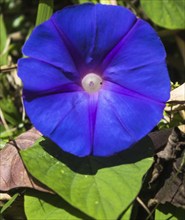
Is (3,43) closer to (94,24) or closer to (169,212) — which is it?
(94,24)

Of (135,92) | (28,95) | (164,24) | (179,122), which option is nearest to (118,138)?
(135,92)

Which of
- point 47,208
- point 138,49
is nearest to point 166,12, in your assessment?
point 138,49

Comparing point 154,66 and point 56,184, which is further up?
point 154,66

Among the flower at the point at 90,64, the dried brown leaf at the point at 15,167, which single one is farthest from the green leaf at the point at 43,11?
the flower at the point at 90,64

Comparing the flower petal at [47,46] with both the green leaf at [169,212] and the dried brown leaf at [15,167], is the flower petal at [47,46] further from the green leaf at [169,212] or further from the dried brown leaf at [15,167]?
the green leaf at [169,212]

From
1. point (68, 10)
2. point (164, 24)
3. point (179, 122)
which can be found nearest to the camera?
point (68, 10)

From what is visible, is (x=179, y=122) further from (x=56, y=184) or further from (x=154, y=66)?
(x=56, y=184)
